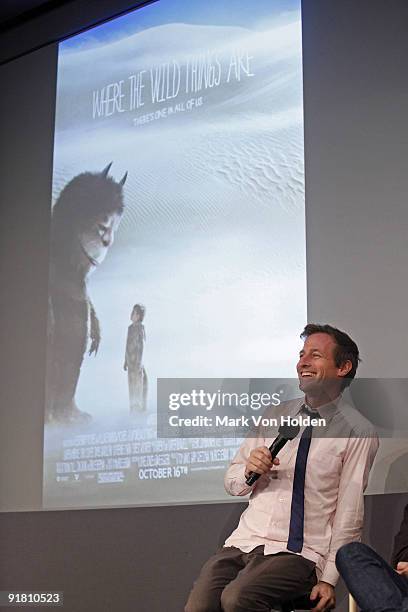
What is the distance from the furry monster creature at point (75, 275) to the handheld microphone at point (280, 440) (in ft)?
2.98

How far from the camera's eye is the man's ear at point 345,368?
3.18 meters

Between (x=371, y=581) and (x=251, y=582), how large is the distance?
0.48 metres

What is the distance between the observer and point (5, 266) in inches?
166

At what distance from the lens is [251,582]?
279 cm

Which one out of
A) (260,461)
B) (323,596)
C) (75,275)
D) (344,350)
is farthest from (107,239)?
(323,596)

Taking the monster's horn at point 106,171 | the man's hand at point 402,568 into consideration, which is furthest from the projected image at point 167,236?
the man's hand at point 402,568

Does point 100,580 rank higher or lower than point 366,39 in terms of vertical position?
lower

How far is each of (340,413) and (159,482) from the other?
81 centimetres

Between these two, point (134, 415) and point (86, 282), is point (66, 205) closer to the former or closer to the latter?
point (86, 282)

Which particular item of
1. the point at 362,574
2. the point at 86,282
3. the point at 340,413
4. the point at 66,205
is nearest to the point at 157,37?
the point at 66,205

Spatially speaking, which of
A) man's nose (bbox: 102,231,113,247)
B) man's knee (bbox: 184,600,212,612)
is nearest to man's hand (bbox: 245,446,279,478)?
man's knee (bbox: 184,600,212,612)

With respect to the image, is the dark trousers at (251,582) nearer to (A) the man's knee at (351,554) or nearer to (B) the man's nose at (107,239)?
(A) the man's knee at (351,554)

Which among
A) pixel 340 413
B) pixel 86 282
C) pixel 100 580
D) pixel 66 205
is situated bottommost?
pixel 100 580

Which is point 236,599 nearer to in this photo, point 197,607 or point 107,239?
point 197,607
